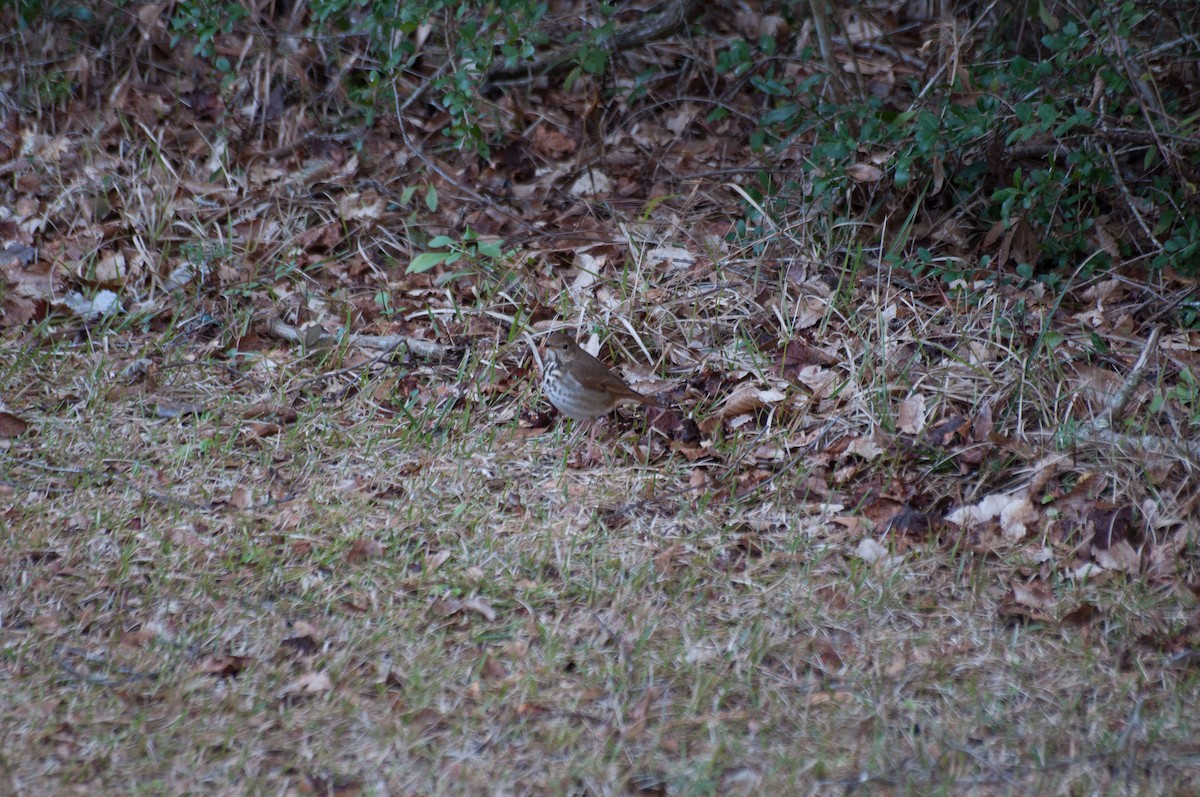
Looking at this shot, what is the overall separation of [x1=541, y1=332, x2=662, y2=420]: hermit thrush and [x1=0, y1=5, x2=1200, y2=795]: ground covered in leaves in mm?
189

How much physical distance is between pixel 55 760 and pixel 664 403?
2.52 meters

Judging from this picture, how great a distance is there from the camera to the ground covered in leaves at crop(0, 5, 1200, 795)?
304 cm

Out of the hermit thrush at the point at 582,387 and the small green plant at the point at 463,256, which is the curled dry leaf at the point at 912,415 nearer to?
the hermit thrush at the point at 582,387

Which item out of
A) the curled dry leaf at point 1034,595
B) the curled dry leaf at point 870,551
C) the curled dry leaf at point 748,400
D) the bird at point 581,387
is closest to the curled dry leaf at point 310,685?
the bird at point 581,387

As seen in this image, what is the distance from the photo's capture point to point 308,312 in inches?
205

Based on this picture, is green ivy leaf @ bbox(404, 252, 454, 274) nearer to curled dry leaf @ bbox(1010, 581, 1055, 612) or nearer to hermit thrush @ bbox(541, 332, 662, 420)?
hermit thrush @ bbox(541, 332, 662, 420)

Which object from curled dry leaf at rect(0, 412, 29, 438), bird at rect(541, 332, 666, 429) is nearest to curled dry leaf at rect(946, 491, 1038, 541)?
bird at rect(541, 332, 666, 429)

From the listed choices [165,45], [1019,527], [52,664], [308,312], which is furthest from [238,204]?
[1019,527]

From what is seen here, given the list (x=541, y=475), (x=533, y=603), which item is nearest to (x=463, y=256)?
(x=541, y=475)

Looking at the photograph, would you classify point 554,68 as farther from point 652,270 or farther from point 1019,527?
point 1019,527

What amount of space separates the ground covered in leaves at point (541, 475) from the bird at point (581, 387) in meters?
0.19

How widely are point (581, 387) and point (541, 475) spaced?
361mm

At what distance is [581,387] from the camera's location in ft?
14.1

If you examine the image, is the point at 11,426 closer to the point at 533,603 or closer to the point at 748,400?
the point at 533,603
